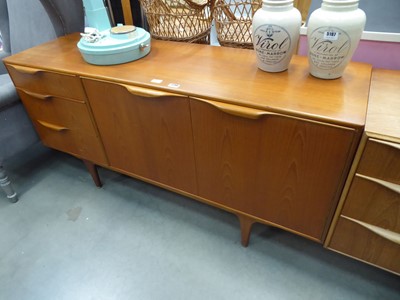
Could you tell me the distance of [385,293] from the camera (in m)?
0.94

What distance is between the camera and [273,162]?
785mm

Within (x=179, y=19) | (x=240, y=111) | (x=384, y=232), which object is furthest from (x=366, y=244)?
(x=179, y=19)

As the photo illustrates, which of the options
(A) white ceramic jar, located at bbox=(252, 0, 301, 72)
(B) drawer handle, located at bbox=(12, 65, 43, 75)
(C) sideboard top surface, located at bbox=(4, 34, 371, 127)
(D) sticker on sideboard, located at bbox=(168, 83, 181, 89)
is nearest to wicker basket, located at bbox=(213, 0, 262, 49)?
(C) sideboard top surface, located at bbox=(4, 34, 371, 127)

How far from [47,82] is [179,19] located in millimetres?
585

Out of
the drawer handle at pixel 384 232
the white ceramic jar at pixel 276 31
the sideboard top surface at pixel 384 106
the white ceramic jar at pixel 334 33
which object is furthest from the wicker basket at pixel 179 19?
the drawer handle at pixel 384 232

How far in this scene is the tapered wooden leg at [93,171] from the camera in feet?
4.43

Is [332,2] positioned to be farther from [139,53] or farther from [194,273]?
[194,273]

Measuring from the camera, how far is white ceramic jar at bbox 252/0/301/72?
2.38ft

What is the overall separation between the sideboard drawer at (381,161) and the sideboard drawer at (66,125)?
954 mm

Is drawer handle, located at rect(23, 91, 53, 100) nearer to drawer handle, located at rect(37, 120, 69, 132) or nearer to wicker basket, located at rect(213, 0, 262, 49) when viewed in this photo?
drawer handle, located at rect(37, 120, 69, 132)

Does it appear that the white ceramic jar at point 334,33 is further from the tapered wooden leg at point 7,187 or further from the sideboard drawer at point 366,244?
the tapered wooden leg at point 7,187

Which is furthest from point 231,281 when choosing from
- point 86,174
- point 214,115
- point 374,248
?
point 86,174

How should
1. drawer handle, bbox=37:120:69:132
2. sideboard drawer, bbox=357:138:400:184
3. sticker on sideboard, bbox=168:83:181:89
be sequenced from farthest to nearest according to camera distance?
drawer handle, bbox=37:120:69:132
sticker on sideboard, bbox=168:83:181:89
sideboard drawer, bbox=357:138:400:184

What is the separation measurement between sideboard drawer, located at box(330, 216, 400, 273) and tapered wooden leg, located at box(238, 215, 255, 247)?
0.94ft
